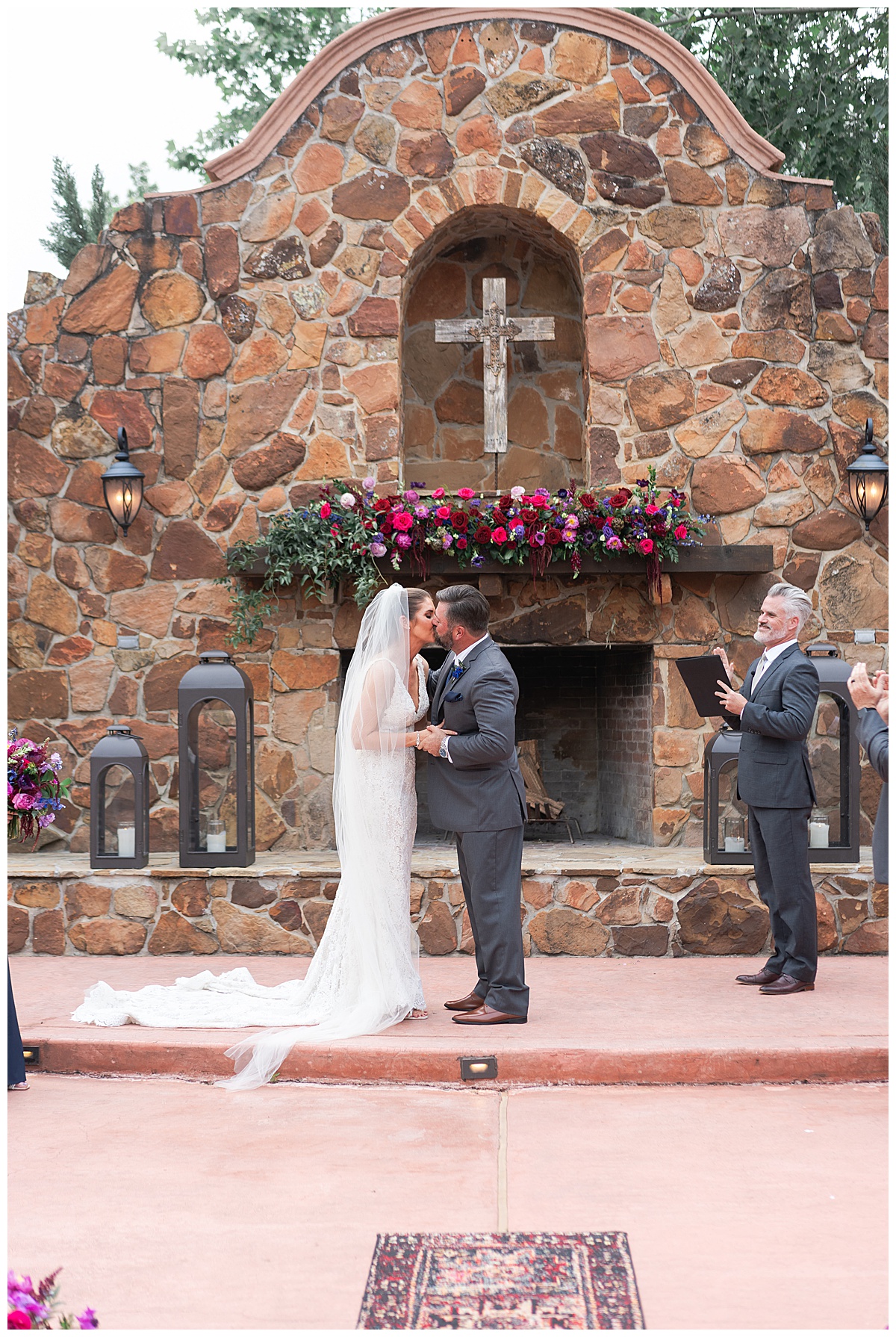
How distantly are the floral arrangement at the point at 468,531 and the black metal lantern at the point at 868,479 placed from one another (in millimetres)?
1115

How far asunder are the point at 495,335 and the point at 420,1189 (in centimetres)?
625

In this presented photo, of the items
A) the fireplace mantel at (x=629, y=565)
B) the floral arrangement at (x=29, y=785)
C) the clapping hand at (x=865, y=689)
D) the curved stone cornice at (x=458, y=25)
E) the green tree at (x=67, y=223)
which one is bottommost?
the floral arrangement at (x=29, y=785)

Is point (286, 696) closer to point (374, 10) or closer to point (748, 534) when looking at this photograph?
point (748, 534)

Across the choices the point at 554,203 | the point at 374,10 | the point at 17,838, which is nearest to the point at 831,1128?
the point at 17,838

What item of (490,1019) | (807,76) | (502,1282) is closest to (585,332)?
(490,1019)

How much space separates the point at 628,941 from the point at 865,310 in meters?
4.77

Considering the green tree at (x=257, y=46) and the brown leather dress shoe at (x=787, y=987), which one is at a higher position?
the green tree at (x=257, y=46)

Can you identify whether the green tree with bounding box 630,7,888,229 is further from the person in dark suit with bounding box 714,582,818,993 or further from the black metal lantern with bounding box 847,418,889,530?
the person in dark suit with bounding box 714,582,818,993

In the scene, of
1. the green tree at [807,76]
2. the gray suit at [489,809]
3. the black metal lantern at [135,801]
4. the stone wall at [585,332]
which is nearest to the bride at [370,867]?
the gray suit at [489,809]

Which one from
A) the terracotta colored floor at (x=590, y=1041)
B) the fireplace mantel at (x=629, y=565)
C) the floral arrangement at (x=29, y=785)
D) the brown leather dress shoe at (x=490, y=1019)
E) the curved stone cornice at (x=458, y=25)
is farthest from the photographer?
the curved stone cornice at (x=458, y=25)

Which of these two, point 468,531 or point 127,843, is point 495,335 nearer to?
point 468,531

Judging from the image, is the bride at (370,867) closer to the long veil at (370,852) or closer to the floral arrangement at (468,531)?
the long veil at (370,852)

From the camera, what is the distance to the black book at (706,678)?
5840 millimetres

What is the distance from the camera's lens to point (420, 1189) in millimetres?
3596
